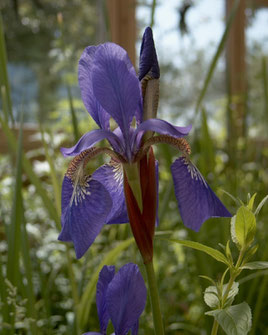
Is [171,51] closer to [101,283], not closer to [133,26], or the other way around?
[133,26]

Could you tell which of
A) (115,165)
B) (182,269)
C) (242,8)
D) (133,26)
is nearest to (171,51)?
(133,26)

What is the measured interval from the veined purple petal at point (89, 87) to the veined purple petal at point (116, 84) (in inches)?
0.7

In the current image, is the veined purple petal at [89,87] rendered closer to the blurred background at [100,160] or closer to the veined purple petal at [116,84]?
the veined purple petal at [116,84]

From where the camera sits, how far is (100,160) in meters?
0.70

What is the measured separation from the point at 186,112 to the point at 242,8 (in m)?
1.19

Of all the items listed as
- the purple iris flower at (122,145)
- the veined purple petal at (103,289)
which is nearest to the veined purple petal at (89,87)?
the purple iris flower at (122,145)

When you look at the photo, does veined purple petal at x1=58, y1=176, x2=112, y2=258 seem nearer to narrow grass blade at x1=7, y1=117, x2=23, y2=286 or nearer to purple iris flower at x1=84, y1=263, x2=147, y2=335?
purple iris flower at x1=84, y1=263, x2=147, y2=335

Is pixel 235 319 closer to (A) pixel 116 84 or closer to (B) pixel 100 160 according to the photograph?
(A) pixel 116 84

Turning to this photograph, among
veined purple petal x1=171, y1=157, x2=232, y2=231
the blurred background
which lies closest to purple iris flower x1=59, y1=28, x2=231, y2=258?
veined purple petal x1=171, y1=157, x2=232, y2=231

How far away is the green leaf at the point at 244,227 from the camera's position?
0.27 metres

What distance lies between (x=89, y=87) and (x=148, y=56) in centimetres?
5

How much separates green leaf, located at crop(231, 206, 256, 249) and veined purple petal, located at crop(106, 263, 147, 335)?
0.22 feet

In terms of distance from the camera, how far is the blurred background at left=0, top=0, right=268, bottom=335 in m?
0.53

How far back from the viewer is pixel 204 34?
2.91 metres
